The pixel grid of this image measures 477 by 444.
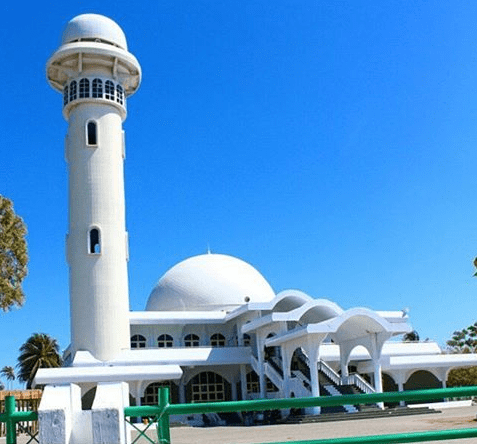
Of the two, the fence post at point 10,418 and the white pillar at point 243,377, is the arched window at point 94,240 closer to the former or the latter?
the white pillar at point 243,377

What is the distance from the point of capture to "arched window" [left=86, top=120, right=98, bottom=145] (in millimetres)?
31469

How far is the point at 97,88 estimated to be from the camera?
32.2 meters

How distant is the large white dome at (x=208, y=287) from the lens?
36.8m

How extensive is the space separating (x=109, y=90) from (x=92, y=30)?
2.98m

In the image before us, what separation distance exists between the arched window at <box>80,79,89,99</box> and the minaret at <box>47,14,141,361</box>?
0.05 meters

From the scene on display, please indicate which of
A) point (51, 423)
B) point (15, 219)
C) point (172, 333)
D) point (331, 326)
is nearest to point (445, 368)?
point (331, 326)

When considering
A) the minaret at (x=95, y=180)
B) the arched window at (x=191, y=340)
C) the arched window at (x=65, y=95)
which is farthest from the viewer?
the arched window at (x=191, y=340)

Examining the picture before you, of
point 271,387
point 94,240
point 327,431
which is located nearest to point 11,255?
point 94,240

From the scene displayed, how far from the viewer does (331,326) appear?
26547 mm

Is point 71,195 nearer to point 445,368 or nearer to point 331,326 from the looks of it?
point 331,326

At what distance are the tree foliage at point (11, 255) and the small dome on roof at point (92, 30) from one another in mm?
12572

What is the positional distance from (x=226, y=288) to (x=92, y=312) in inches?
361

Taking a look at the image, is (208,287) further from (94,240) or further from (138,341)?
(94,240)

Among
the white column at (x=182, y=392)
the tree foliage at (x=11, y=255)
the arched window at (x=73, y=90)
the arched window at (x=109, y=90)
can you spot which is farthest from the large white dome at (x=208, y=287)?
the tree foliage at (x=11, y=255)
